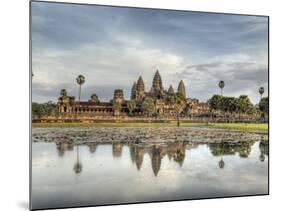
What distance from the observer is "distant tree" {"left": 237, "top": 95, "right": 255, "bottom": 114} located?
6.71m

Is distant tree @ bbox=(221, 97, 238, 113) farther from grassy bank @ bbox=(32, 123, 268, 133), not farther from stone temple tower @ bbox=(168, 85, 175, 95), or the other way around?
stone temple tower @ bbox=(168, 85, 175, 95)

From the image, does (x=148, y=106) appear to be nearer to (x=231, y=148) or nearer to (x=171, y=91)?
(x=171, y=91)

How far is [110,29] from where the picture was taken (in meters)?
6.07

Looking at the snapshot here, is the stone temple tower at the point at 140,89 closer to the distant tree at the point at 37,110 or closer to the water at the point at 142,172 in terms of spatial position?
the water at the point at 142,172

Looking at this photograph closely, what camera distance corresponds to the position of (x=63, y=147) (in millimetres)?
5930

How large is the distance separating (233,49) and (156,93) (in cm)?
124

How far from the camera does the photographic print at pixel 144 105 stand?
19.1 feet

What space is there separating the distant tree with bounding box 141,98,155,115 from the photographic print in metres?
0.01

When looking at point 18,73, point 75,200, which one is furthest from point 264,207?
point 18,73

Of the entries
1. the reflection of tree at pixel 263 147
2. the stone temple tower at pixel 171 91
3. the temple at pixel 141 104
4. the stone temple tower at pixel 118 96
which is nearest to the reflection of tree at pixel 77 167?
the temple at pixel 141 104

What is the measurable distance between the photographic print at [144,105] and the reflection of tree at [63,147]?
0.04 feet

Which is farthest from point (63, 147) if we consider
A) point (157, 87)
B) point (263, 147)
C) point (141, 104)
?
point (263, 147)

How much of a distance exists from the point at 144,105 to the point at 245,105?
1.44 m

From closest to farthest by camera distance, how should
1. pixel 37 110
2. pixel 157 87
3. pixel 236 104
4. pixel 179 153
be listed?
pixel 37 110 → pixel 157 87 → pixel 179 153 → pixel 236 104
